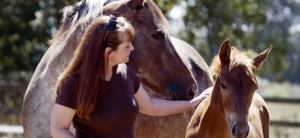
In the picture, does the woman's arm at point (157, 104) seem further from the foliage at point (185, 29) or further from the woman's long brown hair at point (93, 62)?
the foliage at point (185, 29)

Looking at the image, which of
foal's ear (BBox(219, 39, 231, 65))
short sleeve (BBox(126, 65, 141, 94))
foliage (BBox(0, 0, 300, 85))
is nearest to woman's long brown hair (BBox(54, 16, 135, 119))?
short sleeve (BBox(126, 65, 141, 94))

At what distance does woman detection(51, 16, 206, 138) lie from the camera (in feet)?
9.23

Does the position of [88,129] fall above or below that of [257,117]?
above

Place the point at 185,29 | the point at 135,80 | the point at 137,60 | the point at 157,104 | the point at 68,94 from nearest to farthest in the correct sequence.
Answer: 1. the point at 68,94
2. the point at 135,80
3. the point at 157,104
4. the point at 137,60
5. the point at 185,29

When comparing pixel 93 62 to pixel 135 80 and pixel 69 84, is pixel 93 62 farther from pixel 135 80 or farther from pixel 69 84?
pixel 135 80

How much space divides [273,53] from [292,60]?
107 ft

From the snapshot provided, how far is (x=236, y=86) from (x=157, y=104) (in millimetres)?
704

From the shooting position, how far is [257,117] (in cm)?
504

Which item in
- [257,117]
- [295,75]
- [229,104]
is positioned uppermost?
[229,104]

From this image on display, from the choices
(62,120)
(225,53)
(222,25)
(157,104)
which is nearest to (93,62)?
(62,120)

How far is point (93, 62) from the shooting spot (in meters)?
2.84

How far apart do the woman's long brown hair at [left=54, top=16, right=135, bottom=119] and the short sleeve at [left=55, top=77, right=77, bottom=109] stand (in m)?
0.03

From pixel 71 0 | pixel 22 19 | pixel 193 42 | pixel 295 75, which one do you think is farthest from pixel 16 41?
pixel 295 75

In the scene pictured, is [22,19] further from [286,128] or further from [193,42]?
[286,128]
